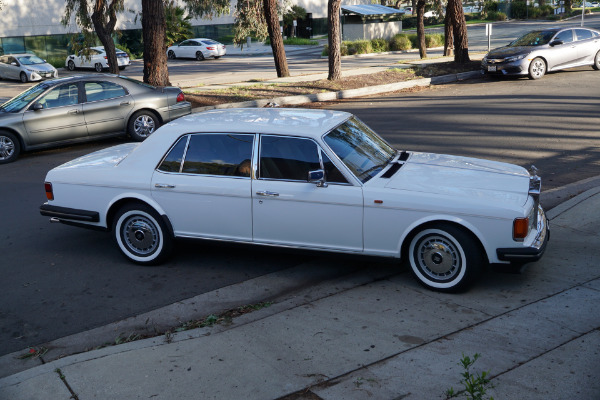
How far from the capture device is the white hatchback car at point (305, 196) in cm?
574

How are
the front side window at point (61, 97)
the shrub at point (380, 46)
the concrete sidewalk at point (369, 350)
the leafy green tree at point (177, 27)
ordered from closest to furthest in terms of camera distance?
the concrete sidewalk at point (369, 350) → the front side window at point (61, 97) → the shrub at point (380, 46) → the leafy green tree at point (177, 27)

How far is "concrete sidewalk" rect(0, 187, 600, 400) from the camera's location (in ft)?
14.4

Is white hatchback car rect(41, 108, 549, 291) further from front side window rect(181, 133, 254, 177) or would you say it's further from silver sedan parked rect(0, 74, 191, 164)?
silver sedan parked rect(0, 74, 191, 164)

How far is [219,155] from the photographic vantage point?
6.48 meters

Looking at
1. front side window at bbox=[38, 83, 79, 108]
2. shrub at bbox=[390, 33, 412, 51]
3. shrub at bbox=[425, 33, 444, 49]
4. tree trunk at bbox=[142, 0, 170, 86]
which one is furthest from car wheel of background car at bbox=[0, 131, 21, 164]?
shrub at bbox=[425, 33, 444, 49]

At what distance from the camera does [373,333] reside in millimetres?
5184

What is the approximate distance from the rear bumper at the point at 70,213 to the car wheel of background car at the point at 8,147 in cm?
610

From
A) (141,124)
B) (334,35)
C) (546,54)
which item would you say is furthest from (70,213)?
(546,54)

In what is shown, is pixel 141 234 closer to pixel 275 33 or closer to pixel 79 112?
pixel 79 112

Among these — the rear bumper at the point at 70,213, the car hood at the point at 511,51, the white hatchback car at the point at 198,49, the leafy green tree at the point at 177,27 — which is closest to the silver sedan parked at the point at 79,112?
the rear bumper at the point at 70,213

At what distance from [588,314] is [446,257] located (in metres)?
1.22

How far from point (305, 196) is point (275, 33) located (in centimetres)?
1865

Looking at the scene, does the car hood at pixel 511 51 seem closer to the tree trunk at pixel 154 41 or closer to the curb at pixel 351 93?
the curb at pixel 351 93

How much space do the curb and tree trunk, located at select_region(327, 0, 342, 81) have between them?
1879 mm
